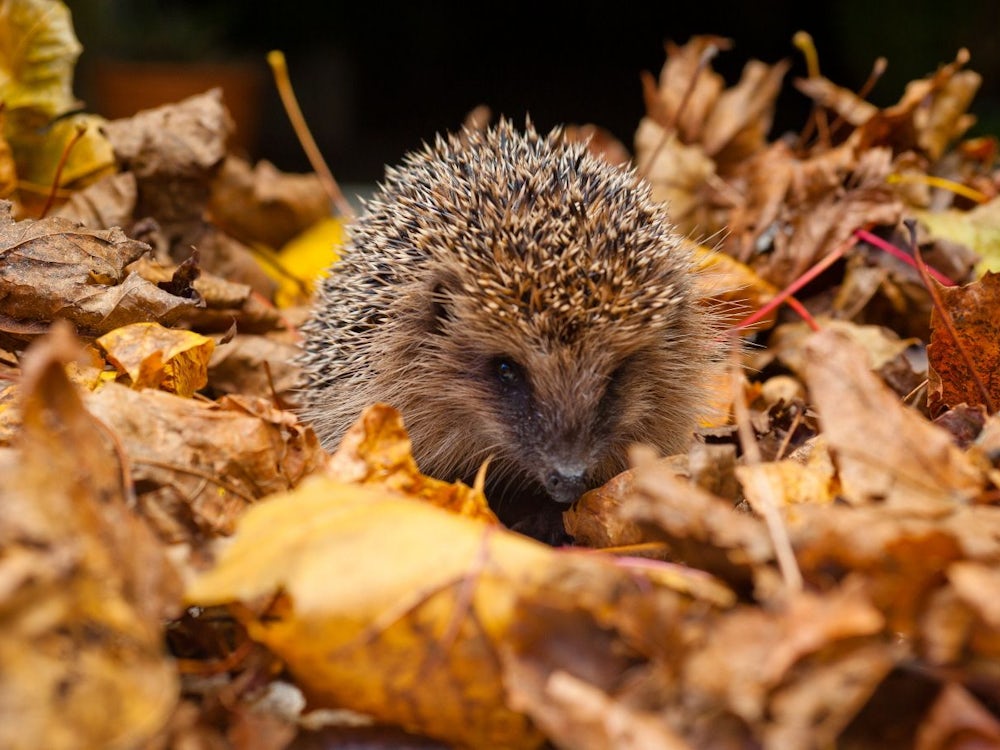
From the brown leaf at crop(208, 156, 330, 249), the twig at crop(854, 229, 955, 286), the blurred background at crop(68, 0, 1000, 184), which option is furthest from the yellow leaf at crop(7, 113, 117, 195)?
the blurred background at crop(68, 0, 1000, 184)

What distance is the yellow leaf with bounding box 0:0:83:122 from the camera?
2.52 metres

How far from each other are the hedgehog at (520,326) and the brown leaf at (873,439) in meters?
0.56

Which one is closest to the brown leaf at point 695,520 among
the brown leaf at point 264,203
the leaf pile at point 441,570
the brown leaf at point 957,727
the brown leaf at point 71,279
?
the leaf pile at point 441,570

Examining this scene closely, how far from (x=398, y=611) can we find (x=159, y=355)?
0.80 m

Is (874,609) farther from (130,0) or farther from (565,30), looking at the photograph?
(565,30)

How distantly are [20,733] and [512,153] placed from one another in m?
1.61

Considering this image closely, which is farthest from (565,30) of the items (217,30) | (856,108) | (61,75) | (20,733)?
(20,733)

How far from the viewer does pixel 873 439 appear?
1379 mm

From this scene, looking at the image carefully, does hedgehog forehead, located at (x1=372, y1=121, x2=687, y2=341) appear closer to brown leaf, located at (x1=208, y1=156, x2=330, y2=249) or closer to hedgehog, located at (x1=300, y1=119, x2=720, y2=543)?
hedgehog, located at (x1=300, y1=119, x2=720, y2=543)

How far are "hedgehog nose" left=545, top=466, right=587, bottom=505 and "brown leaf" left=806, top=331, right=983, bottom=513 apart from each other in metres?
0.53

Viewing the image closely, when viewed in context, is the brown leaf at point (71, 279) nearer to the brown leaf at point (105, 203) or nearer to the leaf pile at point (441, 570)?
the leaf pile at point (441, 570)

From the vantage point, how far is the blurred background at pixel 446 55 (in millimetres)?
7086

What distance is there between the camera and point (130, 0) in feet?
24.5

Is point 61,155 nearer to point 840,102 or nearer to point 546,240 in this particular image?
point 546,240
